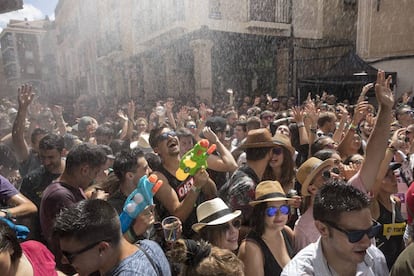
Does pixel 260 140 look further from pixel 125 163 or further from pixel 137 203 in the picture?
pixel 137 203

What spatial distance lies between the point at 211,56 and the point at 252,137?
13085mm

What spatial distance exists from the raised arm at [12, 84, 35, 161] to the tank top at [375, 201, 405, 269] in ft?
11.1

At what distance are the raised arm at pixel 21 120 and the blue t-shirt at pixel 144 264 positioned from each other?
256cm

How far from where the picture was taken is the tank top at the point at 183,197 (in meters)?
2.58

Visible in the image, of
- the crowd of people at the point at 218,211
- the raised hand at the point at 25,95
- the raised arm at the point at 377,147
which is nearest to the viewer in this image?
the crowd of people at the point at 218,211

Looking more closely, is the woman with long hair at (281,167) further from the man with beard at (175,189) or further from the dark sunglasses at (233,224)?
the dark sunglasses at (233,224)

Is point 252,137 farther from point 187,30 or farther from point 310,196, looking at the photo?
point 187,30

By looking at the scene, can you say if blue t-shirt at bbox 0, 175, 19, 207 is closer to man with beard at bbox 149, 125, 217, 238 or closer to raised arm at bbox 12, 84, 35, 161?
man with beard at bbox 149, 125, 217, 238

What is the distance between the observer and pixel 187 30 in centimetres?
1557

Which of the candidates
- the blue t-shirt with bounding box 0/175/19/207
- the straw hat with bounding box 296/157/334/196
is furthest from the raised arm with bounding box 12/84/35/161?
the straw hat with bounding box 296/157/334/196

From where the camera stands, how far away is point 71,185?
Answer: 8.17ft

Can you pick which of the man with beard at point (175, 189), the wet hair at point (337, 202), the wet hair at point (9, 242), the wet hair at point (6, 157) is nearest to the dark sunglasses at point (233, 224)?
the man with beard at point (175, 189)

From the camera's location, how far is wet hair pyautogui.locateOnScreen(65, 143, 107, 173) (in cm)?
254

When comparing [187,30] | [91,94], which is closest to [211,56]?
[187,30]
